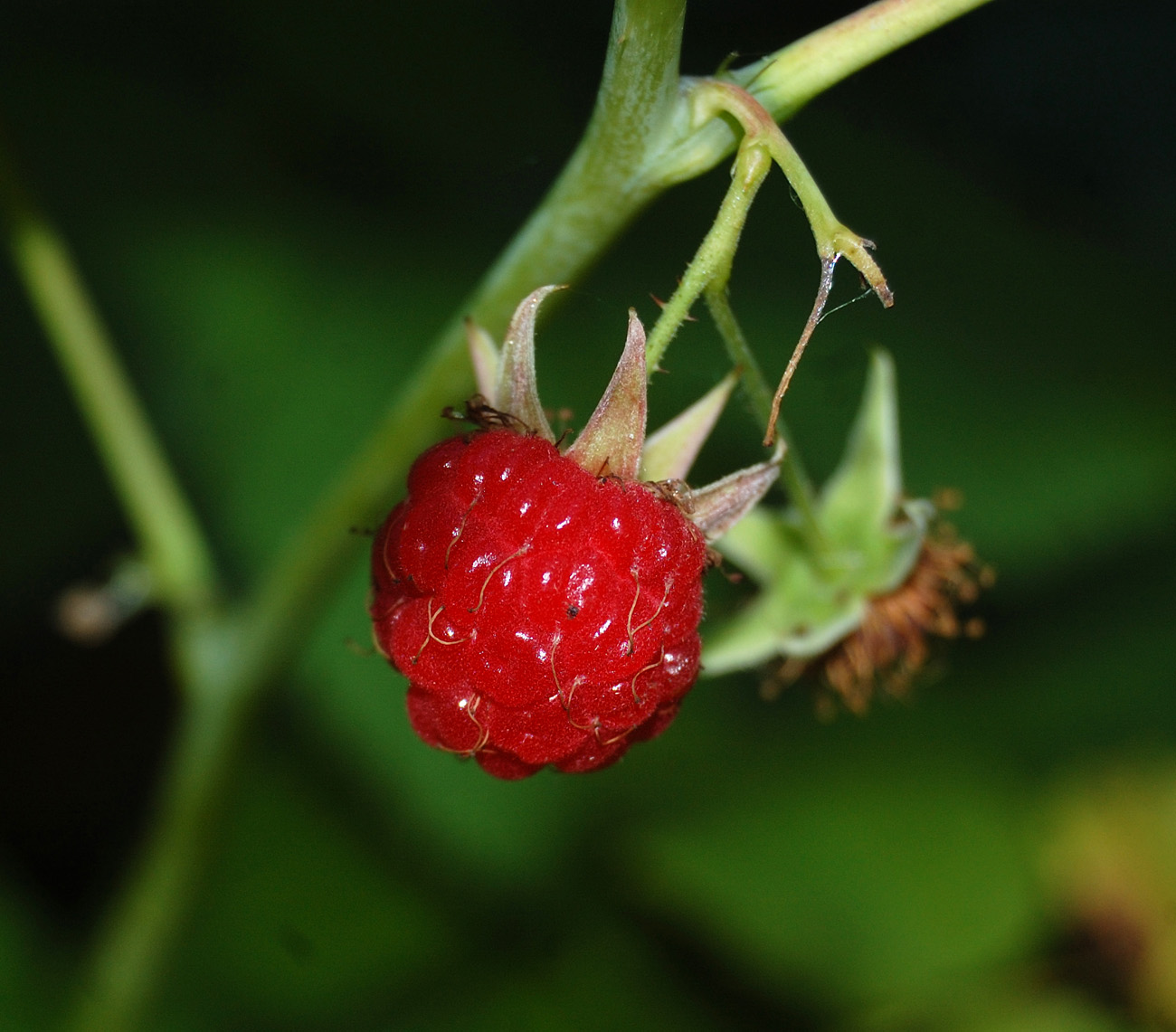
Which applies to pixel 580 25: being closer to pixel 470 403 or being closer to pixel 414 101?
pixel 414 101

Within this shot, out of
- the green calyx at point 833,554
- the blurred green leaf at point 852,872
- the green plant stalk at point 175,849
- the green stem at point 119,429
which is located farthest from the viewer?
the blurred green leaf at point 852,872

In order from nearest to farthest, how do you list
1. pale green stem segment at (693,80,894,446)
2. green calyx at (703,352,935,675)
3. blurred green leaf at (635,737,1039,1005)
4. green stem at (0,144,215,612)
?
pale green stem segment at (693,80,894,446) → green calyx at (703,352,935,675) → green stem at (0,144,215,612) → blurred green leaf at (635,737,1039,1005)

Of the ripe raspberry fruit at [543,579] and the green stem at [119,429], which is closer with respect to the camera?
the ripe raspberry fruit at [543,579]

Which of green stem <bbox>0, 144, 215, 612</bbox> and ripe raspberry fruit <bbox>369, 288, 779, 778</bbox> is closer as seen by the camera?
ripe raspberry fruit <bbox>369, 288, 779, 778</bbox>

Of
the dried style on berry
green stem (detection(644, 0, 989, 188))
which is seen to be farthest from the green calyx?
green stem (detection(644, 0, 989, 188))

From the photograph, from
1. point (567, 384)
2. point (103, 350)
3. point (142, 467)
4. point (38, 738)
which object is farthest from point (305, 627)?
point (38, 738)

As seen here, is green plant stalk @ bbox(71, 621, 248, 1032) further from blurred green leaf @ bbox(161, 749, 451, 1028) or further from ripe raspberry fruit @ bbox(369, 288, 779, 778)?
ripe raspberry fruit @ bbox(369, 288, 779, 778)

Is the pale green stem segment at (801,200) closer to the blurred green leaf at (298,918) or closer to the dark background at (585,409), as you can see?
the dark background at (585,409)

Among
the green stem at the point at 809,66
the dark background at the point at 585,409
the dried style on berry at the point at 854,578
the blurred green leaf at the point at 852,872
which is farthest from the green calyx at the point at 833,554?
the blurred green leaf at the point at 852,872
